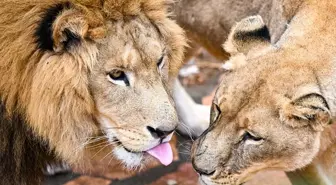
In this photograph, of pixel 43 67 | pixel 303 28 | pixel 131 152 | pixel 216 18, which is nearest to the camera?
pixel 43 67

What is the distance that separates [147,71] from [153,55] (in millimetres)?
83

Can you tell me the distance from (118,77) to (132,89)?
8 cm

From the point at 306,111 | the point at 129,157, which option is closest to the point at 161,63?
the point at 129,157

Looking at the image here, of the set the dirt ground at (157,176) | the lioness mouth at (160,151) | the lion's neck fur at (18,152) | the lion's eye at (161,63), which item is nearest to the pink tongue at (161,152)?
the lioness mouth at (160,151)

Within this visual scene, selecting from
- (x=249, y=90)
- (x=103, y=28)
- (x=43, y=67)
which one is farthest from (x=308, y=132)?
(x=43, y=67)

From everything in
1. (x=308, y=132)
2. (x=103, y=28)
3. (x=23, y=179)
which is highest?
(x=103, y=28)

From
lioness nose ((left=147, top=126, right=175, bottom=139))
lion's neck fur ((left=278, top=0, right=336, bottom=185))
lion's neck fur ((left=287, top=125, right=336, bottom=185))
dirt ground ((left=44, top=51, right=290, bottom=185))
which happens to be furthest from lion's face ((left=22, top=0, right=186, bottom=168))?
dirt ground ((left=44, top=51, right=290, bottom=185))

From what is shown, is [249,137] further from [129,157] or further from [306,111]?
[129,157]

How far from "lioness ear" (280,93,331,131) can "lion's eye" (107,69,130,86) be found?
719 mm

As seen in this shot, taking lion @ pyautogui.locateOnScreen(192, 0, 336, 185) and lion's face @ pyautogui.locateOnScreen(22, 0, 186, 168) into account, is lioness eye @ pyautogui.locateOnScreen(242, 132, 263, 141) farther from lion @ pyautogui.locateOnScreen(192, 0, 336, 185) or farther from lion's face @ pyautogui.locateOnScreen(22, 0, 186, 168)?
lion's face @ pyautogui.locateOnScreen(22, 0, 186, 168)

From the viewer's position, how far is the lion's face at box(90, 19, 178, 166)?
9.60 feet

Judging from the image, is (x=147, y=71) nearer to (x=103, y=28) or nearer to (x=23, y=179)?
(x=103, y=28)

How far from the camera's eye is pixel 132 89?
2.95 meters

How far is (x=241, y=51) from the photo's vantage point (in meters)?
3.30
